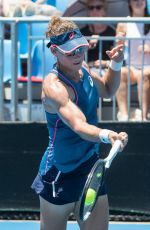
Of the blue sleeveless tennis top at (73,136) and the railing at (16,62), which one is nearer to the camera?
the blue sleeveless tennis top at (73,136)

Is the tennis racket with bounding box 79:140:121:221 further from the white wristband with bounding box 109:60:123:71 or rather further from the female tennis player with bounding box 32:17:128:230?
the white wristband with bounding box 109:60:123:71

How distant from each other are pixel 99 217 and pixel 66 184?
298 millimetres

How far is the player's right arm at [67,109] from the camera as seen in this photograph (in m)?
4.37

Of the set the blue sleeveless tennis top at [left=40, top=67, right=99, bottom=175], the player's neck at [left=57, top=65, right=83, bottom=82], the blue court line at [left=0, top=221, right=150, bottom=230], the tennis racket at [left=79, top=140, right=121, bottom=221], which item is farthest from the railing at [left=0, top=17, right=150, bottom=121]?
the tennis racket at [left=79, top=140, right=121, bottom=221]

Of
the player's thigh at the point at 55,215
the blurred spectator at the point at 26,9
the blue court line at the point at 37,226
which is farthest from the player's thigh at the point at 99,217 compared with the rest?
the blurred spectator at the point at 26,9

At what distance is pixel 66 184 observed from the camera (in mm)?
4820

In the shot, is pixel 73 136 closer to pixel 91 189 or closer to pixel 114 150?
pixel 91 189

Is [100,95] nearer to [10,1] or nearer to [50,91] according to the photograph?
[50,91]

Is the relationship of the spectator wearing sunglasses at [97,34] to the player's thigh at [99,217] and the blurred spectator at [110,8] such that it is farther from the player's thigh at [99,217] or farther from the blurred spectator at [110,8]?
the player's thigh at [99,217]

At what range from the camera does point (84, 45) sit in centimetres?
464

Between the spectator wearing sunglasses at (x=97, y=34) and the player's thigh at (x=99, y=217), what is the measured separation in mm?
2292

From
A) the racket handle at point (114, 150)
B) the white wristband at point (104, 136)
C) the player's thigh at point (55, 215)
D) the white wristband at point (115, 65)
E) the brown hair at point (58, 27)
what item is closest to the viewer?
the racket handle at point (114, 150)

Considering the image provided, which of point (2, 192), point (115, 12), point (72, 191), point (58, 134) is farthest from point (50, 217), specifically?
point (115, 12)

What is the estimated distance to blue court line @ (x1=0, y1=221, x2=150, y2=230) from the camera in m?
6.85
